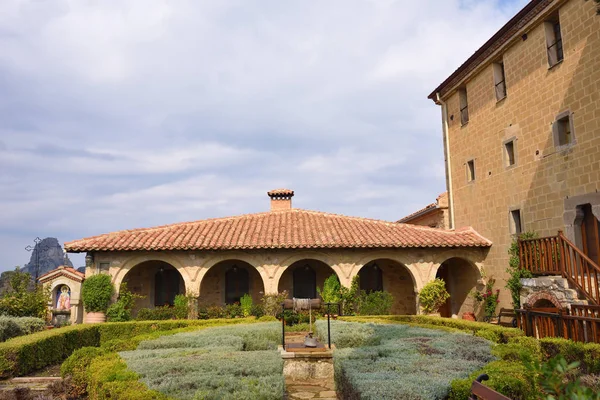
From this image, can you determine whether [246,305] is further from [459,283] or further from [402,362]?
[402,362]

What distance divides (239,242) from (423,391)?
42.7ft

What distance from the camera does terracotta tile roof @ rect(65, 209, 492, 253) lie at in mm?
17734

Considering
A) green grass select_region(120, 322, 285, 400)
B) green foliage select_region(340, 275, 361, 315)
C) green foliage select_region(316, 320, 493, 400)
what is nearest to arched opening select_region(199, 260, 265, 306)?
green foliage select_region(340, 275, 361, 315)

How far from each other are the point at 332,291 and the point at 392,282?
3.68m

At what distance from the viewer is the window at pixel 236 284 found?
2011 cm

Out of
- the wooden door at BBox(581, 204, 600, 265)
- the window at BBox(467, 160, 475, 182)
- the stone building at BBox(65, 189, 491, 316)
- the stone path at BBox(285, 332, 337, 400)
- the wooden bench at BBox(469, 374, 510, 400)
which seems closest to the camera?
the wooden bench at BBox(469, 374, 510, 400)

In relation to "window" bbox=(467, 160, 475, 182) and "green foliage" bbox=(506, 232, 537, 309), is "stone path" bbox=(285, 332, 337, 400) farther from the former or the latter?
"window" bbox=(467, 160, 475, 182)

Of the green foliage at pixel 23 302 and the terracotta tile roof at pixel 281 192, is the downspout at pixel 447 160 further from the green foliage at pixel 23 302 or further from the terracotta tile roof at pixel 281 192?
the green foliage at pixel 23 302

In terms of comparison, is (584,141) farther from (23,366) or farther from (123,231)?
(123,231)

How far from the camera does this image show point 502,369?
6805 millimetres

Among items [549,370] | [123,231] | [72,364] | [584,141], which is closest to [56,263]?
[123,231]

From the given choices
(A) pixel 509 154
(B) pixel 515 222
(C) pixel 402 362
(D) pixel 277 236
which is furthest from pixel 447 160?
(C) pixel 402 362

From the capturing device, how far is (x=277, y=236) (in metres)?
18.8

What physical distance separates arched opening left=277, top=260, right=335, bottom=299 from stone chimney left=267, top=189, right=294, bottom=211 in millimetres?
3938
